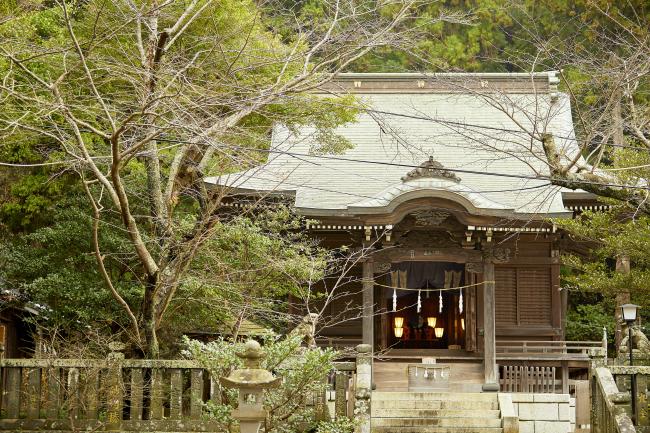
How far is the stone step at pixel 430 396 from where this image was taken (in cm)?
1650

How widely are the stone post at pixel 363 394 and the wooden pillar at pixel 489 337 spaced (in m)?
5.26

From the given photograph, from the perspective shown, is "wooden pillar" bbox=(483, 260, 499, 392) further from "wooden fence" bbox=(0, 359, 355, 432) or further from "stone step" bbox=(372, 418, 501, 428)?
"wooden fence" bbox=(0, 359, 355, 432)

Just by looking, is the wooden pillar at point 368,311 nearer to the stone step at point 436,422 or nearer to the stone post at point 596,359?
the stone step at point 436,422

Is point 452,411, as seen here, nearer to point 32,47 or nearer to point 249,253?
point 249,253

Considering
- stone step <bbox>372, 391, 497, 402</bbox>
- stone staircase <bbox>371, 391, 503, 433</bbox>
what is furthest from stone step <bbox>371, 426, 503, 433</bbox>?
stone step <bbox>372, 391, 497, 402</bbox>

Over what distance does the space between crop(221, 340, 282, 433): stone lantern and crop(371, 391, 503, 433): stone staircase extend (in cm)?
525

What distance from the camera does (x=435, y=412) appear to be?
51.9ft

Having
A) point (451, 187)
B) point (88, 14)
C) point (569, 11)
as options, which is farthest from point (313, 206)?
point (569, 11)

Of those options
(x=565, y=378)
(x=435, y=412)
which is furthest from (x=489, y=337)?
(x=435, y=412)

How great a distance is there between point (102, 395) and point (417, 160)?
10206 millimetres

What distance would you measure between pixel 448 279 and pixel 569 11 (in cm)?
997

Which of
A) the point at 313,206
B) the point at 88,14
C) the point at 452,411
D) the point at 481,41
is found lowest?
the point at 452,411

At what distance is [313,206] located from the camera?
63.4 feet

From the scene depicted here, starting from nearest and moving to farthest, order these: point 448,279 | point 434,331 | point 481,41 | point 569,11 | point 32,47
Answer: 1. point 32,47
2. point 448,279
3. point 434,331
4. point 569,11
5. point 481,41
